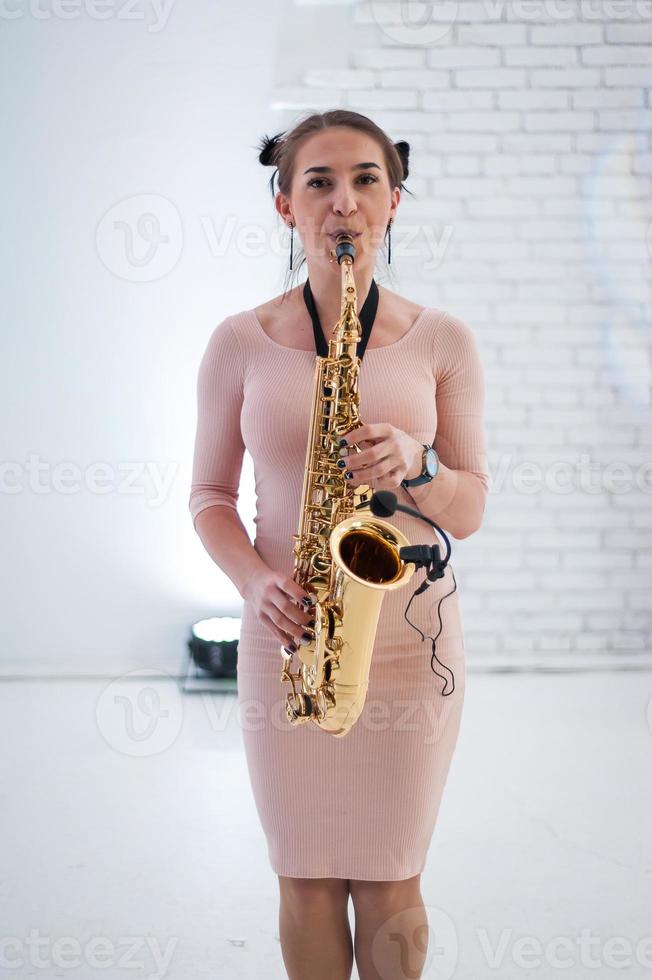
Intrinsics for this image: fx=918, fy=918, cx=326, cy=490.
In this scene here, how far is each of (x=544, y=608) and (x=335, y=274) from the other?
3.17m

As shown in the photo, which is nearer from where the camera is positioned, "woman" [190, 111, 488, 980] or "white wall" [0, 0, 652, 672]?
"woman" [190, 111, 488, 980]

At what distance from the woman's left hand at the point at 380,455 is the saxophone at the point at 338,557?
0.27 feet

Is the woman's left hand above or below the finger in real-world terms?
above

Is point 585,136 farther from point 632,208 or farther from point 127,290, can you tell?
point 127,290

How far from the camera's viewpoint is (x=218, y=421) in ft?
5.59

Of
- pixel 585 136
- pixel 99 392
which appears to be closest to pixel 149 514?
pixel 99 392

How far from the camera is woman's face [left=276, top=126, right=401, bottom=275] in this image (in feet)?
5.25

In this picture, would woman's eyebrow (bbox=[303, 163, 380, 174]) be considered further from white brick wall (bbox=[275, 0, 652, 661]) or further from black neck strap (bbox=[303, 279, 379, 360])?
white brick wall (bbox=[275, 0, 652, 661])

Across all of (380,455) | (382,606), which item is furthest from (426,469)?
(382,606)

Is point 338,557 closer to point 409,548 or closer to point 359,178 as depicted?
point 409,548

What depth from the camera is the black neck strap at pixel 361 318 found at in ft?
5.43

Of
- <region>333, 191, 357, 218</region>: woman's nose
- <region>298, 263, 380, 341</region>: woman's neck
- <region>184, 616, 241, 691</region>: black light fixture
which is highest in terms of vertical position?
<region>333, 191, 357, 218</region>: woman's nose

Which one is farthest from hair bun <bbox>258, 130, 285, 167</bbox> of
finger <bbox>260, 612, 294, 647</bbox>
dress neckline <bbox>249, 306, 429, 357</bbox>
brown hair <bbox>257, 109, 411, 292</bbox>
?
finger <bbox>260, 612, 294, 647</bbox>

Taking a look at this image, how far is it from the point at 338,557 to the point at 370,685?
24 centimetres
